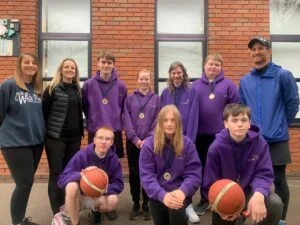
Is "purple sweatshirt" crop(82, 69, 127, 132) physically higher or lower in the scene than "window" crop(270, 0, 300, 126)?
lower

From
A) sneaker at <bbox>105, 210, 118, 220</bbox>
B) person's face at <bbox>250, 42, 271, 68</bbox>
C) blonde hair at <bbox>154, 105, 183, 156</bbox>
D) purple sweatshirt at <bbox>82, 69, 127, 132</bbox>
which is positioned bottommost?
sneaker at <bbox>105, 210, 118, 220</bbox>

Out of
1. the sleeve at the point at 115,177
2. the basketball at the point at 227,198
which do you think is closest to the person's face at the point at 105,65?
the sleeve at the point at 115,177

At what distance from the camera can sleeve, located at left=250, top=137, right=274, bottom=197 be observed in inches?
152

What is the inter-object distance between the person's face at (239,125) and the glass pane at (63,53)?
13.1ft

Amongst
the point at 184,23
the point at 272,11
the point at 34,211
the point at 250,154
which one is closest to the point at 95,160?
the point at 34,211

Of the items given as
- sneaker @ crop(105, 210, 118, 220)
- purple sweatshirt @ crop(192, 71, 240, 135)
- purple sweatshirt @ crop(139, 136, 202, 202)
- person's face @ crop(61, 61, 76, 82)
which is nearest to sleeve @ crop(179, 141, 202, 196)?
purple sweatshirt @ crop(139, 136, 202, 202)

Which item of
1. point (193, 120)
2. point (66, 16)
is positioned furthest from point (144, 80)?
point (66, 16)

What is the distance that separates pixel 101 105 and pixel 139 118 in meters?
0.50

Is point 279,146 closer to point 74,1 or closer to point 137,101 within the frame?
point 137,101

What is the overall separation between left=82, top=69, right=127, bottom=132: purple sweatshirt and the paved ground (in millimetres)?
1124

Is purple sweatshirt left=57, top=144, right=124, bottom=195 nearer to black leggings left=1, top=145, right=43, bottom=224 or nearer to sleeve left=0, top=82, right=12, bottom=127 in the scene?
black leggings left=1, top=145, right=43, bottom=224

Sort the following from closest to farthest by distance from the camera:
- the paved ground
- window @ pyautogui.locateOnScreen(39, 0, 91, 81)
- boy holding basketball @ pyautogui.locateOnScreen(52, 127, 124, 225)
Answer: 1. boy holding basketball @ pyautogui.locateOnScreen(52, 127, 124, 225)
2. the paved ground
3. window @ pyautogui.locateOnScreen(39, 0, 91, 81)

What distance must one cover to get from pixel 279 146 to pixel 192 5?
12.3ft

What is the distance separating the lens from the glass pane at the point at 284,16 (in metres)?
7.51
